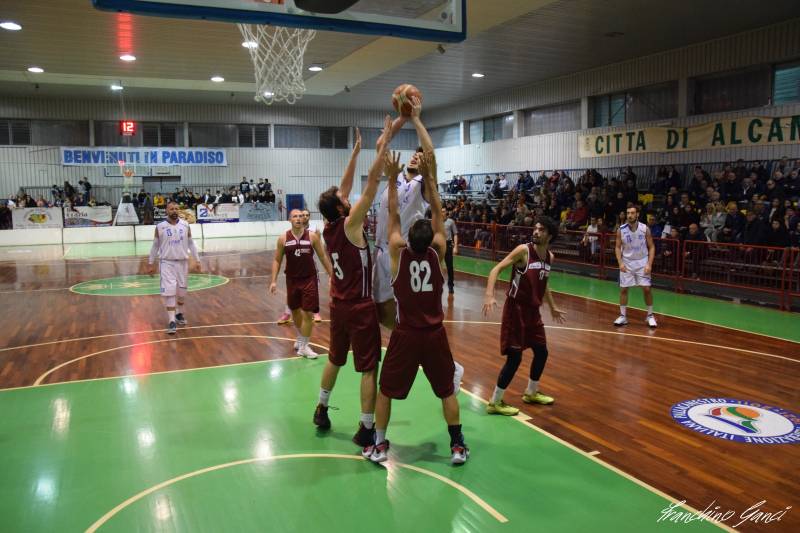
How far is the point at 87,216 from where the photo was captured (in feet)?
91.1

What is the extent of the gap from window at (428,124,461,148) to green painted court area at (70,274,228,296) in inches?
754

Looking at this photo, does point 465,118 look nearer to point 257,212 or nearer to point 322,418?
point 257,212

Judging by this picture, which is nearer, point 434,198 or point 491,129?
point 434,198

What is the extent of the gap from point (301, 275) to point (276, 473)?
365 cm

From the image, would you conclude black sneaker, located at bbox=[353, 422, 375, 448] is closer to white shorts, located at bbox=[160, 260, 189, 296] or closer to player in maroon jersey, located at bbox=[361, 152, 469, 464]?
player in maroon jersey, located at bbox=[361, 152, 469, 464]

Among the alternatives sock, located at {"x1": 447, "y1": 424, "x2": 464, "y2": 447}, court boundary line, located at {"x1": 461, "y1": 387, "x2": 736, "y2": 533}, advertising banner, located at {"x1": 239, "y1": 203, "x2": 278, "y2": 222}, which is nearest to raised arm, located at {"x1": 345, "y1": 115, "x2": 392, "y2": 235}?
sock, located at {"x1": 447, "y1": 424, "x2": 464, "y2": 447}

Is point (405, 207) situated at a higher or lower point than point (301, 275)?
higher

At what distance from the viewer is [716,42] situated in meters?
18.6

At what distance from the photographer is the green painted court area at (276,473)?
14.1 feet

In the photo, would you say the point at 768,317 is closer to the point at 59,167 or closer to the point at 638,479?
the point at 638,479

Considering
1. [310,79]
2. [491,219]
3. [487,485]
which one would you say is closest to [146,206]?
[310,79]

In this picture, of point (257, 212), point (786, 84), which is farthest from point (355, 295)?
point (257, 212)

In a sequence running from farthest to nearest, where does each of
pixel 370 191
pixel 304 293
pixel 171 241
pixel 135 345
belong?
pixel 171 241
pixel 135 345
pixel 304 293
pixel 370 191

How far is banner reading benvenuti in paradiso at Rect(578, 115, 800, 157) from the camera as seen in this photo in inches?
674
